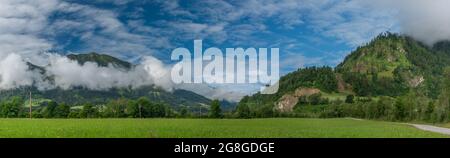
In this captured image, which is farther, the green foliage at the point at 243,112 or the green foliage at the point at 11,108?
the green foliage at the point at 243,112

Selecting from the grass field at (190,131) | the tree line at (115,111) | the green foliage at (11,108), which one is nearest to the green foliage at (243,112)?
the tree line at (115,111)

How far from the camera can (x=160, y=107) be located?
153 metres

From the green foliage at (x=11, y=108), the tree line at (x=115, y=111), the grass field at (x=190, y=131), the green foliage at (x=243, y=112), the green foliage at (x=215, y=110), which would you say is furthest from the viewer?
the green foliage at (x=243, y=112)

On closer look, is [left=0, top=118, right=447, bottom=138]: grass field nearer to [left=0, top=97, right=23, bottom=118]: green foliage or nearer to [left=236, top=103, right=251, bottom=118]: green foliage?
[left=0, top=97, right=23, bottom=118]: green foliage

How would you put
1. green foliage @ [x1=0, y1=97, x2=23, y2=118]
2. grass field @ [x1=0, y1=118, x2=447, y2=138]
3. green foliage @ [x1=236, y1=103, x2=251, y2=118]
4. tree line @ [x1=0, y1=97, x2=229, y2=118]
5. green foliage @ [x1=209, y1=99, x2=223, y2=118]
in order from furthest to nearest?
green foliage @ [x1=236, y1=103, x2=251, y2=118]
green foliage @ [x1=209, y1=99, x2=223, y2=118]
tree line @ [x1=0, y1=97, x2=229, y2=118]
green foliage @ [x1=0, y1=97, x2=23, y2=118]
grass field @ [x1=0, y1=118, x2=447, y2=138]

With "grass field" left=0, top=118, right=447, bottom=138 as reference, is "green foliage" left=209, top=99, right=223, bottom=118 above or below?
below

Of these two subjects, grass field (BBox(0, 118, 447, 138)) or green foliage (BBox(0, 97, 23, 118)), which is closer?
grass field (BBox(0, 118, 447, 138))

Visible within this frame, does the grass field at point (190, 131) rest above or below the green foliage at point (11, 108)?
above

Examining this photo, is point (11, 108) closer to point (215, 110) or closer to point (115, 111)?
point (115, 111)

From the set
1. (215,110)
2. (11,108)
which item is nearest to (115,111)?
(11,108)

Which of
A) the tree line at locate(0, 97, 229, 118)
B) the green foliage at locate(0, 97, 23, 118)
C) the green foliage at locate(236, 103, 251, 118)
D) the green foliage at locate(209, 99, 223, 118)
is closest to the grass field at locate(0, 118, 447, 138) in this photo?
the tree line at locate(0, 97, 229, 118)

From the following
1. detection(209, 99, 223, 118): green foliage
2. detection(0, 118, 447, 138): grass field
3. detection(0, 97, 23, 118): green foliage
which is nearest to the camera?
detection(0, 118, 447, 138): grass field

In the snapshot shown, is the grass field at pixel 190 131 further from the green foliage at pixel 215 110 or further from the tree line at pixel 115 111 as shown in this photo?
the green foliage at pixel 215 110
